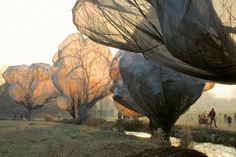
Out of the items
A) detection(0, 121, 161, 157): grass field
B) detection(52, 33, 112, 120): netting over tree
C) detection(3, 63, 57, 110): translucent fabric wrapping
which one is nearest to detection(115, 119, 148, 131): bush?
detection(52, 33, 112, 120): netting over tree

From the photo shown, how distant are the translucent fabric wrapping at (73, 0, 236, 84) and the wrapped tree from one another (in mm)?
38487

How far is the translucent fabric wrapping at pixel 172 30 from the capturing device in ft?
24.7

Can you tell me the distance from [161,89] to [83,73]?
14.2m

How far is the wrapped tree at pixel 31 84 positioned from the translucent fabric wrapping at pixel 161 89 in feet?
96.5

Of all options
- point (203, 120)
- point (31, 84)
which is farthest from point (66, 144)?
point (31, 84)

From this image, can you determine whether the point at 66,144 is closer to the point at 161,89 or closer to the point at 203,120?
the point at 161,89

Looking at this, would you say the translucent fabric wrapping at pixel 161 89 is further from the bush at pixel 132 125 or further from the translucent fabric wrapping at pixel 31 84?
the translucent fabric wrapping at pixel 31 84

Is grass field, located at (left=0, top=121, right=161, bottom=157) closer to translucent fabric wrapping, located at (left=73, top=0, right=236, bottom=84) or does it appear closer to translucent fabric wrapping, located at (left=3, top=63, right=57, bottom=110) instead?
translucent fabric wrapping, located at (left=73, top=0, right=236, bottom=84)

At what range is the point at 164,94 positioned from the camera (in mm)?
19688

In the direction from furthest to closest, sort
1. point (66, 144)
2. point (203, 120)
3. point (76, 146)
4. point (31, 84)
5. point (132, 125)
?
point (31, 84) < point (203, 120) < point (132, 125) < point (66, 144) < point (76, 146)

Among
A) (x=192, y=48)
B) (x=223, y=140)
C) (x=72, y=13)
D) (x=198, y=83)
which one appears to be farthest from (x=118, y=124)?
(x=192, y=48)

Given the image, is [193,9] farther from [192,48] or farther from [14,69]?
[14,69]

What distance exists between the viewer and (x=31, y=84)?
1927 inches

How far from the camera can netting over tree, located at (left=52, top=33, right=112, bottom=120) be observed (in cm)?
3309
